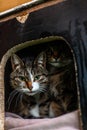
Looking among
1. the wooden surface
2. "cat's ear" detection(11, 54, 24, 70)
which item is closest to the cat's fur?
→ "cat's ear" detection(11, 54, 24, 70)

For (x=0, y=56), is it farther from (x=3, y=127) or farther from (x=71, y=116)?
(x=71, y=116)

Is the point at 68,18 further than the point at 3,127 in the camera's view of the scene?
No

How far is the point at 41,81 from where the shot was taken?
108cm

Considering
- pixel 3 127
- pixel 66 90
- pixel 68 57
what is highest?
pixel 68 57

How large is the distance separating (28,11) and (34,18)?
45 millimetres

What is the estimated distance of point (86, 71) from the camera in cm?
87

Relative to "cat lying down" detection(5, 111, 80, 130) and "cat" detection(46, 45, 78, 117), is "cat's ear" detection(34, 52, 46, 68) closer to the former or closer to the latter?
"cat" detection(46, 45, 78, 117)

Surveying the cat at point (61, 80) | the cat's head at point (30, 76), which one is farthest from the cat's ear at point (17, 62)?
the cat at point (61, 80)

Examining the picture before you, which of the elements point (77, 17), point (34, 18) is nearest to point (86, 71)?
point (77, 17)

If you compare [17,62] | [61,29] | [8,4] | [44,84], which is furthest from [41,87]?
[8,4]

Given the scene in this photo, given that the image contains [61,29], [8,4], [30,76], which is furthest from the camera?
[8,4]

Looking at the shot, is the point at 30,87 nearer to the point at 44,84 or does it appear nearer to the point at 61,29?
the point at 44,84

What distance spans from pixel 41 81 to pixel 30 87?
0.06 m

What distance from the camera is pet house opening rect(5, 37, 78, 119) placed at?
1.05 meters
